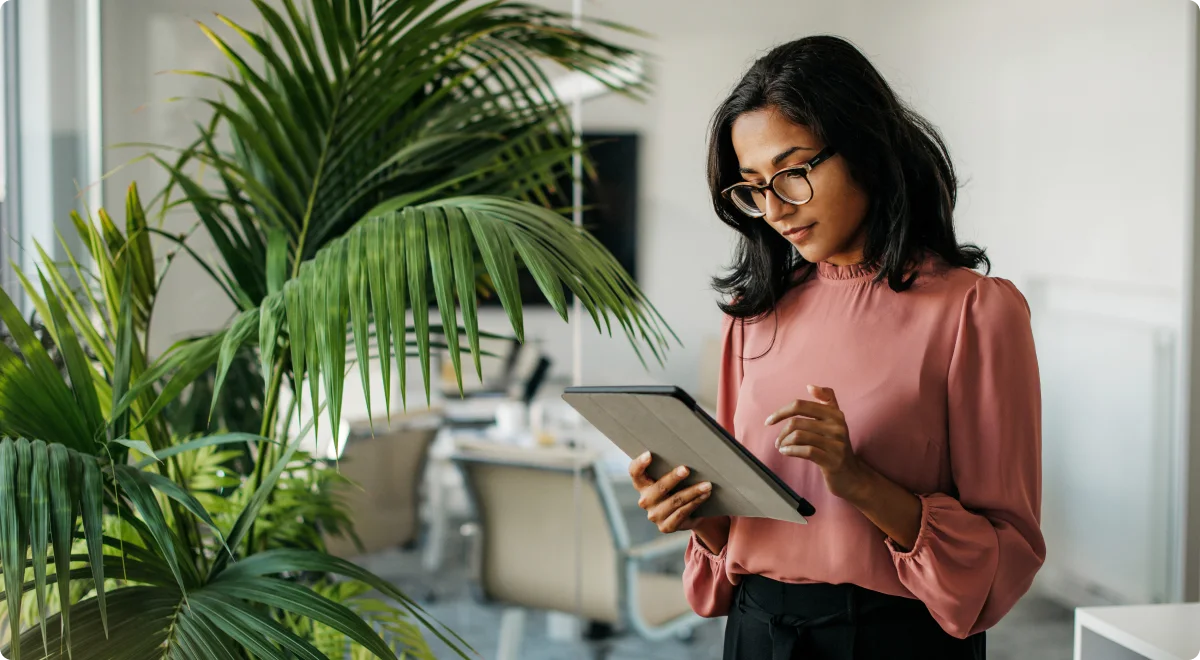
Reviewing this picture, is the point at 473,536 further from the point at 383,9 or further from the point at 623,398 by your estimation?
the point at 623,398

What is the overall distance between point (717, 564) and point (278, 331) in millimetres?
654

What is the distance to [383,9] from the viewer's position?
1711 mm

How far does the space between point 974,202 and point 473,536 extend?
1.63m

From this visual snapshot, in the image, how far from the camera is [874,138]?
1.19 metres

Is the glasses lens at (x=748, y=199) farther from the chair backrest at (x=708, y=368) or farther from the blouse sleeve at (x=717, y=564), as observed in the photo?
the chair backrest at (x=708, y=368)

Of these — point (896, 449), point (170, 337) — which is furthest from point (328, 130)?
point (170, 337)

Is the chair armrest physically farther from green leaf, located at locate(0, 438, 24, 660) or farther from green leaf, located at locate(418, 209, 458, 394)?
green leaf, located at locate(0, 438, 24, 660)

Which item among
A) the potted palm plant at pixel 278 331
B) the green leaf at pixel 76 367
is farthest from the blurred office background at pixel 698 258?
the green leaf at pixel 76 367

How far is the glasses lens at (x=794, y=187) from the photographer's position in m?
1.20

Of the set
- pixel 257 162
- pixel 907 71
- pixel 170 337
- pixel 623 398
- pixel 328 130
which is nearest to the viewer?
pixel 623 398

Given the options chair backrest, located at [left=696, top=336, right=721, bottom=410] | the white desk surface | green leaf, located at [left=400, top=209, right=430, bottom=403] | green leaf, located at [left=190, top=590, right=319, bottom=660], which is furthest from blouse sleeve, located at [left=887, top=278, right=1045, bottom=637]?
chair backrest, located at [left=696, top=336, right=721, bottom=410]

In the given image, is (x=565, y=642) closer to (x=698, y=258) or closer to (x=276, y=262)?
(x=698, y=258)

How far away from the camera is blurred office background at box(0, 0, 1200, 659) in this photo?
253cm

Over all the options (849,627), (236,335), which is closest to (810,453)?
(849,627)
